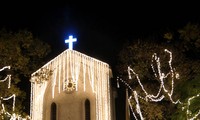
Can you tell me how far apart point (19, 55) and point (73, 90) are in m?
5.09

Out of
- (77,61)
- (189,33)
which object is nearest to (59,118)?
(77,61)

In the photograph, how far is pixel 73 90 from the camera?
71.7ft

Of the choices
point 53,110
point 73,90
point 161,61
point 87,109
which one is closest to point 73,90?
point 73,90

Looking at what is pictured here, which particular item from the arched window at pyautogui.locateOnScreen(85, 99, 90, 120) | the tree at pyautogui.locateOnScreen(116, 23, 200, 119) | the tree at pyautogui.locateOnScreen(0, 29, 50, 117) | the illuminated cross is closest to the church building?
the arched window at pyautogui.locateOnScreen(85, 99, 90, 120)

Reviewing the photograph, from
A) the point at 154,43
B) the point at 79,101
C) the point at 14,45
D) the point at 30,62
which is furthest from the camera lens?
the point at 79,101

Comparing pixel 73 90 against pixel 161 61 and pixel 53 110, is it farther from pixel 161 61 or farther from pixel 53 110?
pixel 161 61

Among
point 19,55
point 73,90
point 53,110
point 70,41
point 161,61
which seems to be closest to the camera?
point 19,55

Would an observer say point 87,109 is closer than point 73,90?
Yes

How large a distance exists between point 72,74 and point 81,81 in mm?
555

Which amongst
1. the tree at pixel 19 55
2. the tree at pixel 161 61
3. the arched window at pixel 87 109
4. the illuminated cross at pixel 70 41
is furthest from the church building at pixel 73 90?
the tree at pixel 19 55

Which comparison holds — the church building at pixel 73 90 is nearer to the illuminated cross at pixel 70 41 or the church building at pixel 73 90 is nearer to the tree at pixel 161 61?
the illuminated cross at pixel 70 41

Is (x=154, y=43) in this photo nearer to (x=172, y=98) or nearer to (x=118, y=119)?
(x=172, y=98)

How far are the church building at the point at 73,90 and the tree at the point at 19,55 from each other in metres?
2.94

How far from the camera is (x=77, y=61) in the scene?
21.8 m
